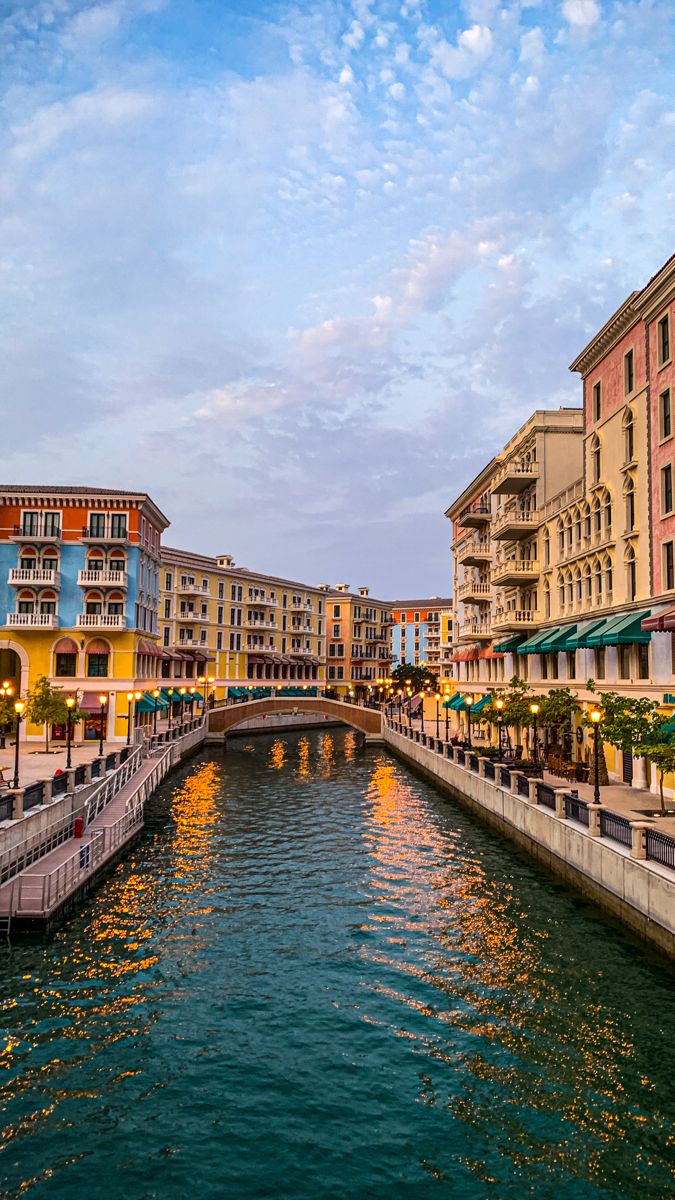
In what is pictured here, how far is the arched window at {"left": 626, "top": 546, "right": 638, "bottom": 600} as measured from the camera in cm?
3189

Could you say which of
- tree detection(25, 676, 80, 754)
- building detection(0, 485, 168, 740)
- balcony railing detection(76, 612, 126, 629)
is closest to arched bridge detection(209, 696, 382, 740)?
building detection(0, 485, 168, 740)

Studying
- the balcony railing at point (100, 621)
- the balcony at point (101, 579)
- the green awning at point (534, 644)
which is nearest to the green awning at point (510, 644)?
the green awning at point (534, 644)

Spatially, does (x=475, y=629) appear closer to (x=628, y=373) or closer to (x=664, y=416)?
(x=628, y=373)

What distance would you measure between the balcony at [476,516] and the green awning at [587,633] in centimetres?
2413

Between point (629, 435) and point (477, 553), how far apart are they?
28.0 meters

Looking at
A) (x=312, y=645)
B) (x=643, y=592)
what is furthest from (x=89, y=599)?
(x=312, y=645)

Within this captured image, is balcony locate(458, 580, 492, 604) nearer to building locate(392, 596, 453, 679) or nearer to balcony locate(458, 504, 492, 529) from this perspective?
balcony locate(458, 504, 492, 529)

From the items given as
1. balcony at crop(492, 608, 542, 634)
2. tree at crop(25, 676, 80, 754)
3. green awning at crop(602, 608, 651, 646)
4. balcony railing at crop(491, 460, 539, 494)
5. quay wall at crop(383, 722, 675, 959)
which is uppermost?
balcony railing at crop(491, 460, 539, 494)

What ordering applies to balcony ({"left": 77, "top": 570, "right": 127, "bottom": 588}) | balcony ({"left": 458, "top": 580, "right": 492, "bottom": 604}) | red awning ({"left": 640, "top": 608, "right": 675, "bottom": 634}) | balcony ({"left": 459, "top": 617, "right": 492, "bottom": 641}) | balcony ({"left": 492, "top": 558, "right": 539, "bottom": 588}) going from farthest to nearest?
1. balcony ({"left": 458, "top": 580, "right": 492, "bottom": 604})
2. balcony ({"left": 459, "top": 617, "right": 492, "bottom": 641})
3. balcony ({"left": 77, "top": 570, "right": 127, "bottom": 588})
4. balcony ({"left": 492, "top": 558, "right": 539, "bottom": 588})
5. red awning ({"left": 640, "top": 608, "right": 675, "bottom": 634})

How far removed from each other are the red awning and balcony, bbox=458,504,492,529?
32074 mm

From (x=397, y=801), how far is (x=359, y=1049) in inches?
1056

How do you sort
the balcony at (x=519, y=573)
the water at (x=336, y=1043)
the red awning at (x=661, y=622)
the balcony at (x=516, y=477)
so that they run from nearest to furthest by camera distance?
the water at (x=336, y=1043) → the red awning at (x=661, y=622) → the balcony at (x=519, y=573) → the balcony at (x=516, y=477)

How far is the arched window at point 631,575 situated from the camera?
31.9 m

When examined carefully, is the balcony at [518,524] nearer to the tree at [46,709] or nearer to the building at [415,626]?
the tree at [46,709]
